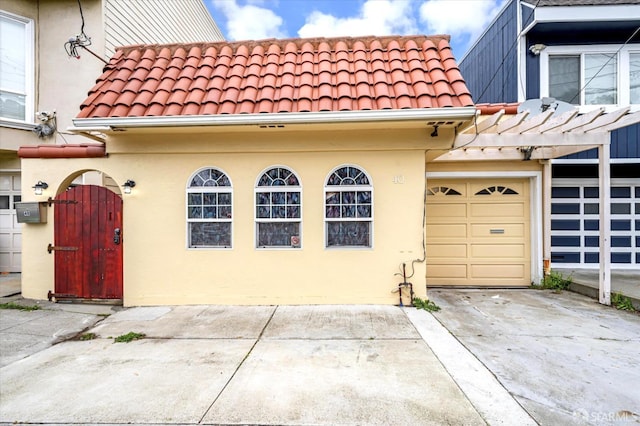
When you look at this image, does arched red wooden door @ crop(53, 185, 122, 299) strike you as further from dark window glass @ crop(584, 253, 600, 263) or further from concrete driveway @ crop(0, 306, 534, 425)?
dark window glass @ crop(584, 253, 600, 263)

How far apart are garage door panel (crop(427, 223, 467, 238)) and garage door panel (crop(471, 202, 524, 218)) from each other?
359 mm

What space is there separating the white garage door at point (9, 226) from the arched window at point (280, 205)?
263 inches

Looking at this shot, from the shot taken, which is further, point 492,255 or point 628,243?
point 628,243

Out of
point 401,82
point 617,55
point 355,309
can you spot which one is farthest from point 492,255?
point 617,55

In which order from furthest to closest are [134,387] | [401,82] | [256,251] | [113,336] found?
1. [256,251]
2. [401,82]
3. [113,336]
4. [134,387]

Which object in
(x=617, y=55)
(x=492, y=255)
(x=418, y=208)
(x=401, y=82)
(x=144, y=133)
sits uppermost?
(x=617, y=55)

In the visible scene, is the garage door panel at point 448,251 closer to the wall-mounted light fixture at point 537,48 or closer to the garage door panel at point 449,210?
Result: the garage door panel at point 449,210

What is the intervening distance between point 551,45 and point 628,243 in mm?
5061

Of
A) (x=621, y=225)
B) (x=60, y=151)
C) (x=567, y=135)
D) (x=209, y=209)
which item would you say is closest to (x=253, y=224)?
(x=209, y=209)

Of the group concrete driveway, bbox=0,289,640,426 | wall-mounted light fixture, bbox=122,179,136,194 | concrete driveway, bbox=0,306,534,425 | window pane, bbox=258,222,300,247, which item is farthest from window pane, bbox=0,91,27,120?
window pane, bbox=258,222,300,247

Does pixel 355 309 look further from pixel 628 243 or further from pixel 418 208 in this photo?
pixel 628 243

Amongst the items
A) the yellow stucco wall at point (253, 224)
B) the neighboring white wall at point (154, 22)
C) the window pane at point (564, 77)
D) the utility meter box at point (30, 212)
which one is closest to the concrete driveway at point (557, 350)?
the yellow stucco wall at point (253, 224)

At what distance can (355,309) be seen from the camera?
5.18 m

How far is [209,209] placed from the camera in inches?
220
